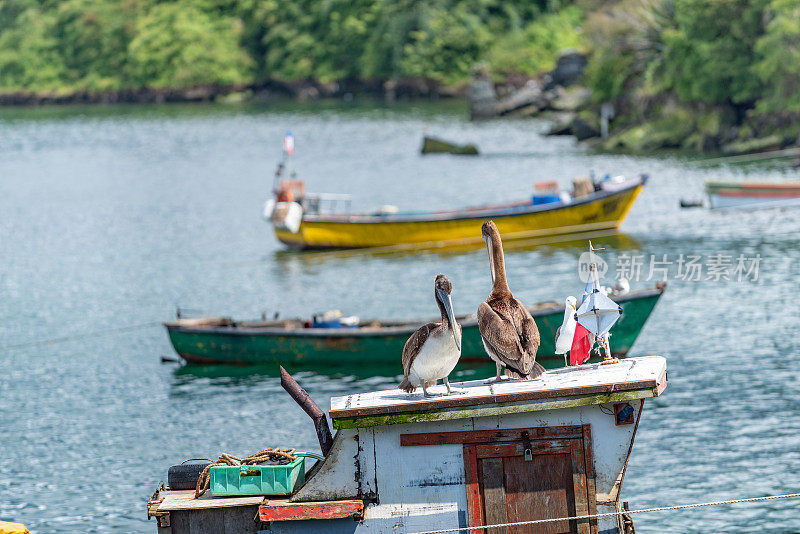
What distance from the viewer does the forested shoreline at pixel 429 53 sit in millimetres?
62406

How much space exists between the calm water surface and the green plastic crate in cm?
714

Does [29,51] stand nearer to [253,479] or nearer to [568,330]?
[568,330]

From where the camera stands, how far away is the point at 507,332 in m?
13.0

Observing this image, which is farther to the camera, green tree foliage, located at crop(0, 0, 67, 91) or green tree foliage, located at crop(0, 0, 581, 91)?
green tree foliage, located at crop(0, 0, 67, 91)

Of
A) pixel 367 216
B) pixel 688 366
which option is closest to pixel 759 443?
pixel 688 366

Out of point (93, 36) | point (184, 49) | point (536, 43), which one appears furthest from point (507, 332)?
point (93, 36)

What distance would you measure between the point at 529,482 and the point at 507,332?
158 cm

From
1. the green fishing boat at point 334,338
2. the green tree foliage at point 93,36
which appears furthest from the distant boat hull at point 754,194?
the green tree foliage at point 93,36

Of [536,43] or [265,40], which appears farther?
[265,40]

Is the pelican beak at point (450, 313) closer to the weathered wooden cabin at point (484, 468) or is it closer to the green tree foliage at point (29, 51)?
the weathered wooden cabin at point (484, 468)

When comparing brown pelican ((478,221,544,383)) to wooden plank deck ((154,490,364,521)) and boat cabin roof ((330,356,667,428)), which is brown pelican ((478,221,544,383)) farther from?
wooden plank deck ((154,490,364,521))

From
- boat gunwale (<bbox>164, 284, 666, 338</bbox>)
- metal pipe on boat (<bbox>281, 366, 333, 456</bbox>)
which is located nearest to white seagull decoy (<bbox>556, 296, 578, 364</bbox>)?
metal pipe on boat (<bbox>281, 366, 333, 456</bbox>)

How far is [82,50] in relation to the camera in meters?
155

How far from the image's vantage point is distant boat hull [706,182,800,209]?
44.0 meters
